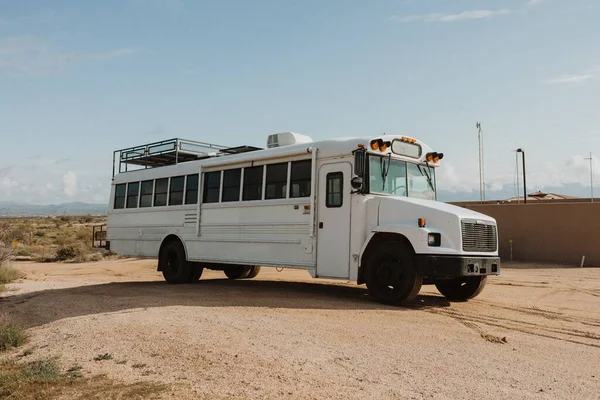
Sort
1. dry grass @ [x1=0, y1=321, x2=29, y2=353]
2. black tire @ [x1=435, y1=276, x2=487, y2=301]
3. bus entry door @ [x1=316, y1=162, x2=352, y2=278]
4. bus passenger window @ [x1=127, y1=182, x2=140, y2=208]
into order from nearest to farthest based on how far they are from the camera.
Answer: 1. dry grass @ [x1=0, y1=321, x2=29, y2=353]
2. bus entry door @ [x1=316, y1=162, x2=352, y2=278]
3. black tire @ [x1=435, y1=276, x2=487, y2=301]
4. bus passenger window @ [x1=127, y1=182, x2=140, y2=208]

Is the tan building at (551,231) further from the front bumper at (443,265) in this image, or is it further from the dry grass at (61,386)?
the dry grass at (61,386)

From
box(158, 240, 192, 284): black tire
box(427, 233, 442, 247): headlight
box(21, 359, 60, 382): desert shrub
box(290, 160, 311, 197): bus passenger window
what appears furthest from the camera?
box(158, 240, 192, 284): black tire

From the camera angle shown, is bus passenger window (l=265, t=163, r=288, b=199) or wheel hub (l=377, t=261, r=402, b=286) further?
bus passenger window (l=265, t=163, r=288, b=199)

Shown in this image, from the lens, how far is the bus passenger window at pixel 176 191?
→ 13625 mm

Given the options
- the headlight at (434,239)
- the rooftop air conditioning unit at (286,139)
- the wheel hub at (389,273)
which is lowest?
the wheel hub at (389,273)

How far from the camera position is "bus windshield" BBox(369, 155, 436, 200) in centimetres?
993

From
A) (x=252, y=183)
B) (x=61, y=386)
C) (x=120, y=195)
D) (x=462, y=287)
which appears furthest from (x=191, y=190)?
(x=61, y=386)

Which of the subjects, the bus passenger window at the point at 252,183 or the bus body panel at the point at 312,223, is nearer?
the bus body panel at the point at 312,223

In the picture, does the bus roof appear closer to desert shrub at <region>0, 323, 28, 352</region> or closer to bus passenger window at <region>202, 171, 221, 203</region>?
bus passenger window at <region>202, 171, 221, 203</region>

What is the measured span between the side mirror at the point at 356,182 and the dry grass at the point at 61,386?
5.28 meters

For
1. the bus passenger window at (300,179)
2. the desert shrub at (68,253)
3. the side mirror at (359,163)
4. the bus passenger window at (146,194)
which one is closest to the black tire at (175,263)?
the bus passenger window at (146,194)

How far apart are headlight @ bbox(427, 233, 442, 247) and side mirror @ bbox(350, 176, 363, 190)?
1.47m

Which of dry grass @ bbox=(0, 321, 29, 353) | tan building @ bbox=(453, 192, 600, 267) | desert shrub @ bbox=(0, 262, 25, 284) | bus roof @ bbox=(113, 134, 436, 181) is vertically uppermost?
bus roof @ bbox=(113, 134, 436, 181)

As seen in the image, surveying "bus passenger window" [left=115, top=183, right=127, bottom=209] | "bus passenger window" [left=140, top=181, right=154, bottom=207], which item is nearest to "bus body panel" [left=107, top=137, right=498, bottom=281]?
"bus passenger window" [left=140, top=181, right=154, bottom=207]
